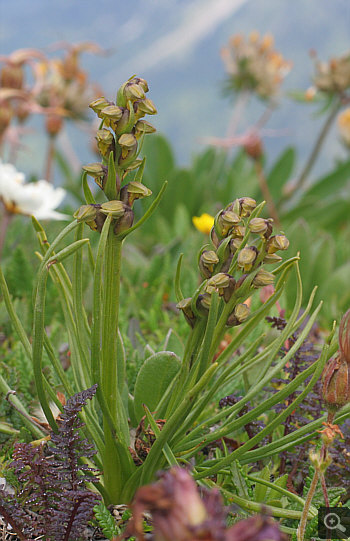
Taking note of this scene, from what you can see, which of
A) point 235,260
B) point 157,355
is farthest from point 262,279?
point 157,355

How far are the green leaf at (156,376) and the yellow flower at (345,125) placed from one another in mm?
3563

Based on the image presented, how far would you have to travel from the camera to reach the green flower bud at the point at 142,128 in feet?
2.33

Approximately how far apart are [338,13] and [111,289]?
7418 centimetres

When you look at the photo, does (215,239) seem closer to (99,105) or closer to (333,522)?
(99,105)

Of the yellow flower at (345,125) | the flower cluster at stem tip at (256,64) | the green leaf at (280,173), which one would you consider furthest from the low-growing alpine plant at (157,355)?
the yellow flower at (345,125)

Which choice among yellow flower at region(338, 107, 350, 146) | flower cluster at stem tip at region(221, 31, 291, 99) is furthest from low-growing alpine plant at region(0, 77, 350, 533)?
yellow flower at region(338, 107, 350, 146)

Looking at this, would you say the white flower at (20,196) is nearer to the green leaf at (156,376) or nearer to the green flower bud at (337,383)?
the green leaf at (156,376)

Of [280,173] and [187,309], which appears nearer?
[187,309]

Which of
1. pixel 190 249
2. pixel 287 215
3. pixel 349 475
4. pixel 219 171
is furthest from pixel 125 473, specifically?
pixel 219 171

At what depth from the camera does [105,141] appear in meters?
0.69

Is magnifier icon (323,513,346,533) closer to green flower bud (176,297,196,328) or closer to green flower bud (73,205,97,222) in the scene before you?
green flower bud (176,297,196,328)

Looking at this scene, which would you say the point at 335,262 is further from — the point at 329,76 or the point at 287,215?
the point at 329,76

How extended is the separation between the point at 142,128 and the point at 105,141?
0.17 feet

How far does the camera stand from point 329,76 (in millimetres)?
Result: 3225
